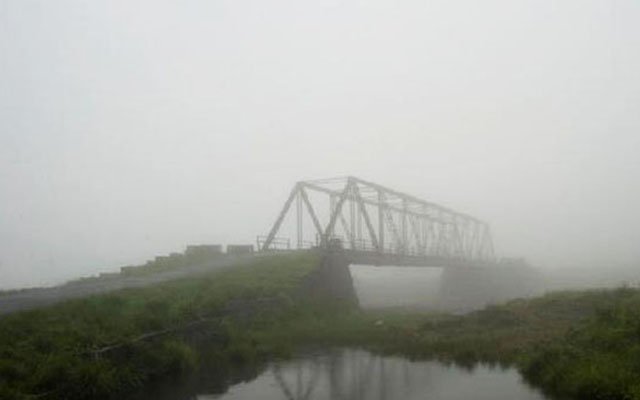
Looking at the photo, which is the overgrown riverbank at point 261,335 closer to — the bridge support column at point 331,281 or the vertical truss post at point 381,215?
the bridge support column at point 331,281

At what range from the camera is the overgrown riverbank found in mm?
16922

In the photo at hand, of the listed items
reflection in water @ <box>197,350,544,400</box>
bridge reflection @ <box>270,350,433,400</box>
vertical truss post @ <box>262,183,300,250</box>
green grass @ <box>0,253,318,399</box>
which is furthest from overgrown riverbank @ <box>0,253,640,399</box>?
vertical truss post @ <box>262,183,300,250</box>

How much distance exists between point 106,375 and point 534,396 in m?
12.5

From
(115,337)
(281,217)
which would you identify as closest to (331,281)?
(281,217)

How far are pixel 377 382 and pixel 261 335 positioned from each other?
9093mm

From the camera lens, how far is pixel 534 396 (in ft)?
56.7

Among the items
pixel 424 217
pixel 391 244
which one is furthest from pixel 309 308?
pixel 424 217

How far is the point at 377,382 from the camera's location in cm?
2028

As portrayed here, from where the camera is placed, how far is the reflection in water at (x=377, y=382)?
18.4 m

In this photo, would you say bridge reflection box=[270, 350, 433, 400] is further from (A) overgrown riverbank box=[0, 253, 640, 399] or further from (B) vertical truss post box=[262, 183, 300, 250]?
(B) vertical truss post box=[262, 183, 300, 250]

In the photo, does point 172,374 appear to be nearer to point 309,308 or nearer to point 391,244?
point 309,308

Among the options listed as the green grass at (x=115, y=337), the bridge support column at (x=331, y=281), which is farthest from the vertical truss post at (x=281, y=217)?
the green grass at (x=115, y=337)

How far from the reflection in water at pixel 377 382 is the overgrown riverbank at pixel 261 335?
1154 mm

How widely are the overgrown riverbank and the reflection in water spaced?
3.79ft
